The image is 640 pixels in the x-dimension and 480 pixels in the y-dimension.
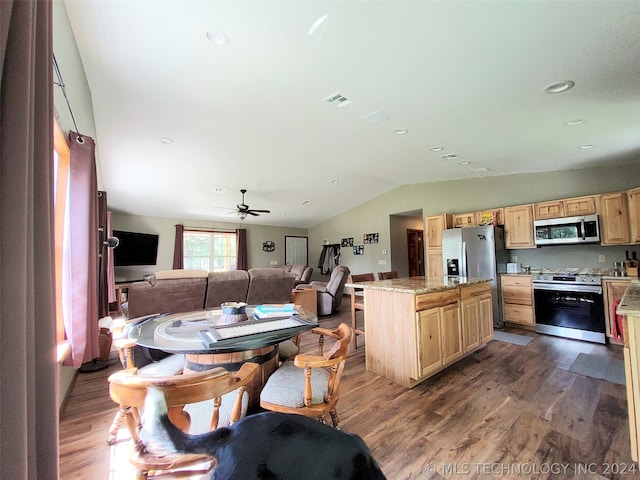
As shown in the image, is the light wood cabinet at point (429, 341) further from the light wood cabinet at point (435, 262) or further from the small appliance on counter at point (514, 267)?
the light wood cabinet at point (435, 262)

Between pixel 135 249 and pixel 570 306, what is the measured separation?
28.7ft

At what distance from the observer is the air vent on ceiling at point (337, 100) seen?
2646 millimetres

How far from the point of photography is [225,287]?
3.77 m

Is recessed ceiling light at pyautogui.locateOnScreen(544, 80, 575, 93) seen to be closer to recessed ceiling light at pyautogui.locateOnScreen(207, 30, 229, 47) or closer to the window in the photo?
recessed ceiling light at pyautogui.locateOnScreen(207, 30, 229, 47)

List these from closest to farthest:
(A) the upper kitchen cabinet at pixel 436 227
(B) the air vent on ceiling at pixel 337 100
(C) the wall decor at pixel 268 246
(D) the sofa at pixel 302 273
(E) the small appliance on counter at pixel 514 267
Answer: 1. (B) the air vent on ceiling at pixel 337 100
2. (E) the small appliance on counter at pixel 514 267
3. (A) the upper kitchen cabinet at pixel 436 227
4. (D) the sofa at pixel 302 273
5. (C) the wall decor at pixel 268 246

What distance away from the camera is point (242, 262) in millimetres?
8703

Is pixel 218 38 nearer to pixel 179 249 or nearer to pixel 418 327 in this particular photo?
pixel 418 327

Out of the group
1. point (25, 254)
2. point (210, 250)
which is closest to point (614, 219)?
point (25, 254)

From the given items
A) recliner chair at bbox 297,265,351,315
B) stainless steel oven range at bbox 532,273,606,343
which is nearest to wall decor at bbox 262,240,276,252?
recliner chair at bbox 297,265,351,315

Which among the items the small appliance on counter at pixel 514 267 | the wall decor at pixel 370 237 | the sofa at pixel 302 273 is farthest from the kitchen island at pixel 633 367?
the wall decor at pixel 370 237

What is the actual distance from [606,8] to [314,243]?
8957 millimetres

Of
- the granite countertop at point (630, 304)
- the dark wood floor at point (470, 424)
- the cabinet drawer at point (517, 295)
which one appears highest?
the granite countertop at point (630, 304)

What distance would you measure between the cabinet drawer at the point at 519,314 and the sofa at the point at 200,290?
3753 mm

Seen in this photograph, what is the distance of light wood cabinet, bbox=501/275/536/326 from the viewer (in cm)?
434
